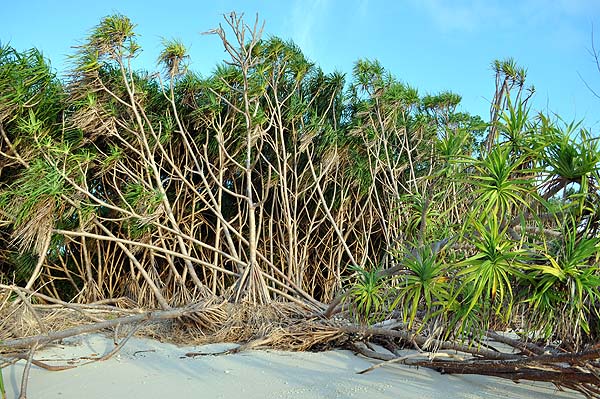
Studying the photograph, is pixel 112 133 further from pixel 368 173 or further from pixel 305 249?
pixel 368 173

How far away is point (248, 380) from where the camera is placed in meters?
4.43

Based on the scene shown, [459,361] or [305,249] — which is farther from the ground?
[305,249]

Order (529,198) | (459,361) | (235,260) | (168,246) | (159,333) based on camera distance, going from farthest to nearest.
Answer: (168,246) < (235,260) < (159,333) < (459,361) < (529,198)

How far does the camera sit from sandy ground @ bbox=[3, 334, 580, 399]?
4105 millimetres

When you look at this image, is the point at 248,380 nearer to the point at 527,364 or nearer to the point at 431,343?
the point at 431,343

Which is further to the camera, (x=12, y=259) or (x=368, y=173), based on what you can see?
(x=368, y=173)

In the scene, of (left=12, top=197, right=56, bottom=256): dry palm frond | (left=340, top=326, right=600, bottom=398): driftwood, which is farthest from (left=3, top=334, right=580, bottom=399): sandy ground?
(left=12, top=197, right=56, bottom=256): dry palm frond

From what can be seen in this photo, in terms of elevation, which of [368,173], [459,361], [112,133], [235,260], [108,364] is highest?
[368,173]

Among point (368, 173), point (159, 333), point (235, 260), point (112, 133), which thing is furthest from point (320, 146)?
point (159, 333)

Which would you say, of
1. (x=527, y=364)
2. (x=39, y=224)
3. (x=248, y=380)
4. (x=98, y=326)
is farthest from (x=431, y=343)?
(x=39, y=224)

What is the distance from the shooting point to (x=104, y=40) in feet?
22.6

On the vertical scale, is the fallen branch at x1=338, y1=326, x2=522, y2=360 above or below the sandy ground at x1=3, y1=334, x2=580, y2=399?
above

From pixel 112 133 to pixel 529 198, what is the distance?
5.23 m

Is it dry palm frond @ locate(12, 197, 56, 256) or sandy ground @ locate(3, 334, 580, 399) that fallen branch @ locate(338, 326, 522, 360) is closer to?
sandy ground @ locate(3, 334, 580, 399)
